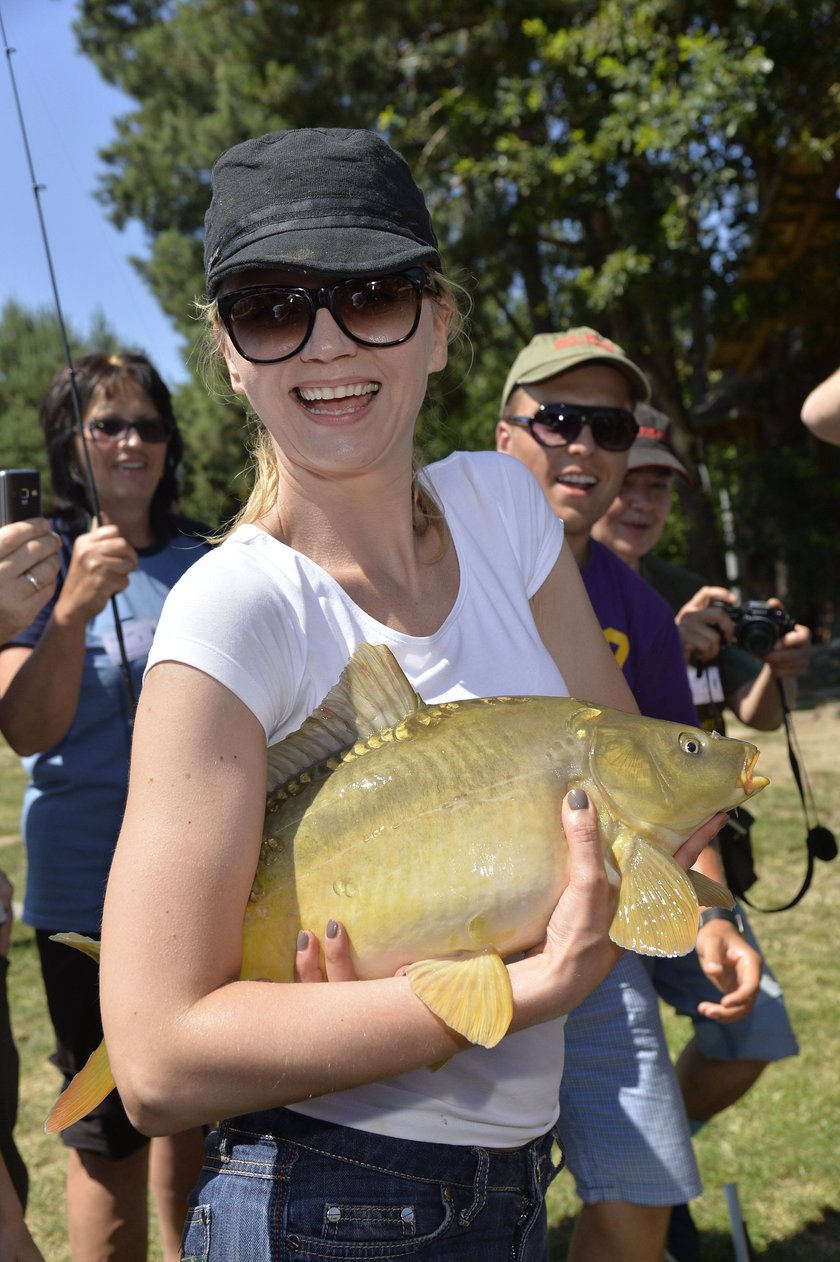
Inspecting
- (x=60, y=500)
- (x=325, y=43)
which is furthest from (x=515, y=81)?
(x=60, y=500)

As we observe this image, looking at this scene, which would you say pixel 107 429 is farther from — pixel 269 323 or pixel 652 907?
pixel 652 907

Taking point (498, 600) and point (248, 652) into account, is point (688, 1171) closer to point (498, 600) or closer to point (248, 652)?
point (498, 600)

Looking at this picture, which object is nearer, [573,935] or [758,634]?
[573,935]

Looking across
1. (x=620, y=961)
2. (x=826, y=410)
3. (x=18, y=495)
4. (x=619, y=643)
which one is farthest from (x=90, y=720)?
(x=826, y=410)

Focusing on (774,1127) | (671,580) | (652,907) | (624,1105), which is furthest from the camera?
(671,580)

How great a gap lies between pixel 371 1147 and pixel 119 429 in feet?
8.97

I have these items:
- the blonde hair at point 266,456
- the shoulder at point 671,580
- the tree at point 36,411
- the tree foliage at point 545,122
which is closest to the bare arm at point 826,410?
the blonde hair at point 266,456

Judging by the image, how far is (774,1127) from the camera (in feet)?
13.6

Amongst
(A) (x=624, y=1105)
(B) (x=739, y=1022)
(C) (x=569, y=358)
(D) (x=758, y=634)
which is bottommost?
(B) (x=739, y=1022)

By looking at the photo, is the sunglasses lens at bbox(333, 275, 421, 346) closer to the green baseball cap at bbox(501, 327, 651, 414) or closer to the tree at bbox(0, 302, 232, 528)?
the green baseball cap at bbox(501, 327, 651, 414)

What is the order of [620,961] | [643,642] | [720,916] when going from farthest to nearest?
[643,642]
[720,916]
[620,961]

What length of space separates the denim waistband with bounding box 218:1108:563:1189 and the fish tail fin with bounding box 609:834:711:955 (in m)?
0.38

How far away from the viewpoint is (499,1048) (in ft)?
5.23

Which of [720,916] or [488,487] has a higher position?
[488,487]
